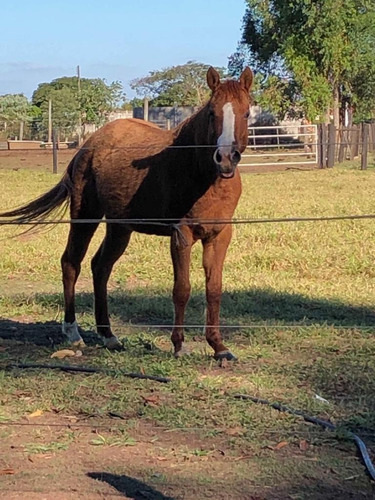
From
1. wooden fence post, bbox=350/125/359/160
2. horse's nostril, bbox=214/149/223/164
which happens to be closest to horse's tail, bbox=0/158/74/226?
horse's nostril, bbox=214/149/223/164

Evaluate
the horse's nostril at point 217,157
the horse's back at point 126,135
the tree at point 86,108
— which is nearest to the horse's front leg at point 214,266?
the horse's nostril at point 217,157

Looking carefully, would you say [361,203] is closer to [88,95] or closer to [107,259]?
[107,259]

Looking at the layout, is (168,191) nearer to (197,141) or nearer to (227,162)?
(197,141)

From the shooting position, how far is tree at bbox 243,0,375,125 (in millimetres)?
34250

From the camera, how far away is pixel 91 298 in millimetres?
8188

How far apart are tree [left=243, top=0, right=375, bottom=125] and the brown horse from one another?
28742 mm

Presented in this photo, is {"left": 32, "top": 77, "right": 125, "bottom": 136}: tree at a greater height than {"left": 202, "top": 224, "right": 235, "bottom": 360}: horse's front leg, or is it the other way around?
{"left": 32, "top": 77, "right": 125, "bottom": 136}: tree

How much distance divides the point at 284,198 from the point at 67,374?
9.99 m

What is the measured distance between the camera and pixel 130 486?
3.75m

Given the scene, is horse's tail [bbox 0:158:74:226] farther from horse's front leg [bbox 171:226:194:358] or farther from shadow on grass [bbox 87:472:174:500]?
shadow on grass [bbox 87:472:174:500]

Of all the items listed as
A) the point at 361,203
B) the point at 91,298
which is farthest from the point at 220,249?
the point at 361,203

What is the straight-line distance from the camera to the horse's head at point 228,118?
5.07 metres

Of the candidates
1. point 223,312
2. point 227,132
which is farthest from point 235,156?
point 223,312

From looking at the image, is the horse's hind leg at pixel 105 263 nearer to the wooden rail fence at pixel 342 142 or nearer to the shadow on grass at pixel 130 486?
the shadow on grass at pixel 130 486
